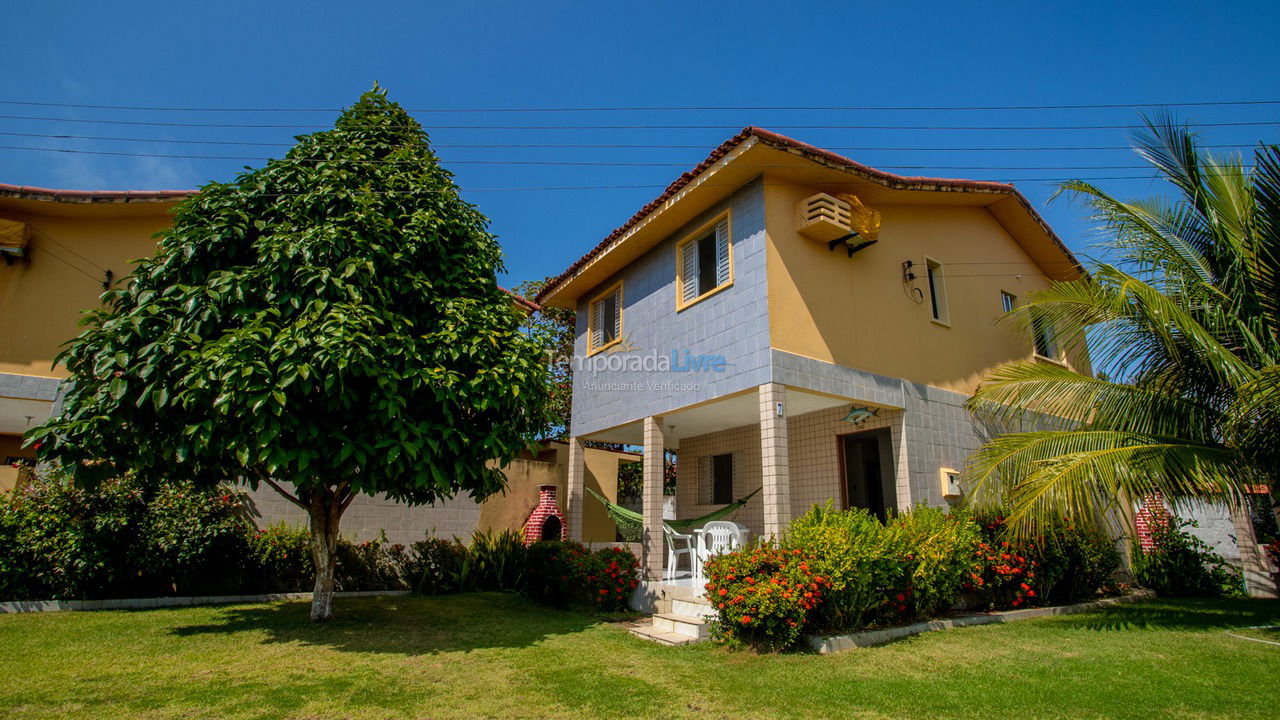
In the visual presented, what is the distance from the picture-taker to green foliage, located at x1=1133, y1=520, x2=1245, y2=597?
32.5 ft

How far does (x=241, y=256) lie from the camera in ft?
21.7

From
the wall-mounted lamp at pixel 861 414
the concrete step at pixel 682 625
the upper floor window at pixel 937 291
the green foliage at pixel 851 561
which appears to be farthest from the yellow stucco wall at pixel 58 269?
the upper floor window at pixel 937 291

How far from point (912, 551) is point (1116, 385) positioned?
341cm

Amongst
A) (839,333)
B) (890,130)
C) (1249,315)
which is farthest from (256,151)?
(1249,315)

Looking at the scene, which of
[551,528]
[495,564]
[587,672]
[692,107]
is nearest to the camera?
[587,672]

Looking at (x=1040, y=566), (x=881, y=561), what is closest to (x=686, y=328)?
(x=881, y=561)

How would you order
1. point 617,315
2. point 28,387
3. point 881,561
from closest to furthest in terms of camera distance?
point 881,561 < point 28,387 < point 617,315

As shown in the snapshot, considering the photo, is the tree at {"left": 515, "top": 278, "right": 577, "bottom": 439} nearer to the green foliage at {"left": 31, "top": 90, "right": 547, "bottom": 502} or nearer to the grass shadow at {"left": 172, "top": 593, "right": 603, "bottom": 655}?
the grass shadow at {"left": 172, "top": 593, "right": 603, "bottom": 655}

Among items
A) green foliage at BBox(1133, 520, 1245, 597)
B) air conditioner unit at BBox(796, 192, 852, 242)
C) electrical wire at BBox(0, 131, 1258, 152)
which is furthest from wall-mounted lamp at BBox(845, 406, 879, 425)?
green foliage at BBox(1133, 520, 1245, 597)

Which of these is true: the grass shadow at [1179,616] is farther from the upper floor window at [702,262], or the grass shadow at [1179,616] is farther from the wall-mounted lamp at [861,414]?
the upper floor window at [702,262]

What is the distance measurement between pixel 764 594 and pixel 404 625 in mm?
4139

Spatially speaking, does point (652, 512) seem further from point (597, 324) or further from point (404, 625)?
point (597, 324)

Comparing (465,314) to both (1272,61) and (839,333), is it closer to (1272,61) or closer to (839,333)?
(839,333)

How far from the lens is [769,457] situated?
22.1ft
